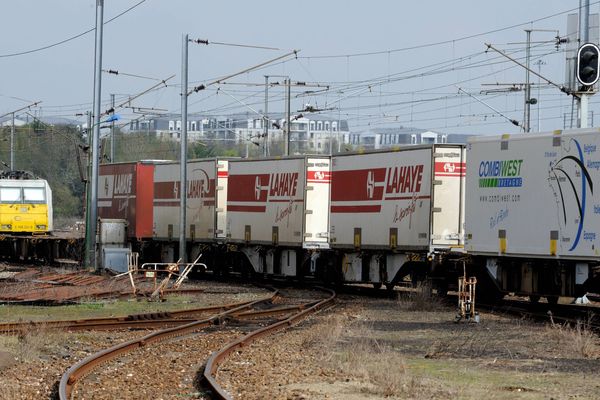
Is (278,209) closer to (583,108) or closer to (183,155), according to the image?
(183,155)

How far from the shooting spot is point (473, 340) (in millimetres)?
17641

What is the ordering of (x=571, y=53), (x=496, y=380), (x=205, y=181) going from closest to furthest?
(x=496, y=380) → (x=571, y=53) → (x=205, y=181)

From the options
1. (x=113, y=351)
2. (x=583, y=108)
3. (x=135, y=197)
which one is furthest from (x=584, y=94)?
(x=135, y=197)

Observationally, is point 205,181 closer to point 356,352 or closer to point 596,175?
point 596,175

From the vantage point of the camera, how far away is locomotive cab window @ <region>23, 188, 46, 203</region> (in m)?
51.7

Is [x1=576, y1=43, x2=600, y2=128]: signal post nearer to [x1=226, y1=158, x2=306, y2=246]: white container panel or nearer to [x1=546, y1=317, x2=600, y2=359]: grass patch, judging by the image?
[x1=546, y1=317, x2=600, y2=359]: grass patch

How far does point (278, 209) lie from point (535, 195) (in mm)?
13215

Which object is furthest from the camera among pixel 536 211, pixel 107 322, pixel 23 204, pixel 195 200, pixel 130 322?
pixel 23 204

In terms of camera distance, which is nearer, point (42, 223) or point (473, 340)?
point (473, 340)

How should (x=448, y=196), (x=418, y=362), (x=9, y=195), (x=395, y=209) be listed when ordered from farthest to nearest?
(x=9, y=195), (x=395, y=209), (x=448, y=196), (x=418, y=362)

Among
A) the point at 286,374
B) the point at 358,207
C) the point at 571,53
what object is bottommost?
the point at 286,374

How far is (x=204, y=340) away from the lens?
18.1 metres

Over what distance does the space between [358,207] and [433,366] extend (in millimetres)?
17123

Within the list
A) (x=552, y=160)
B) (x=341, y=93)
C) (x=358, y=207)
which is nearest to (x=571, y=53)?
(x=552, y=160)
